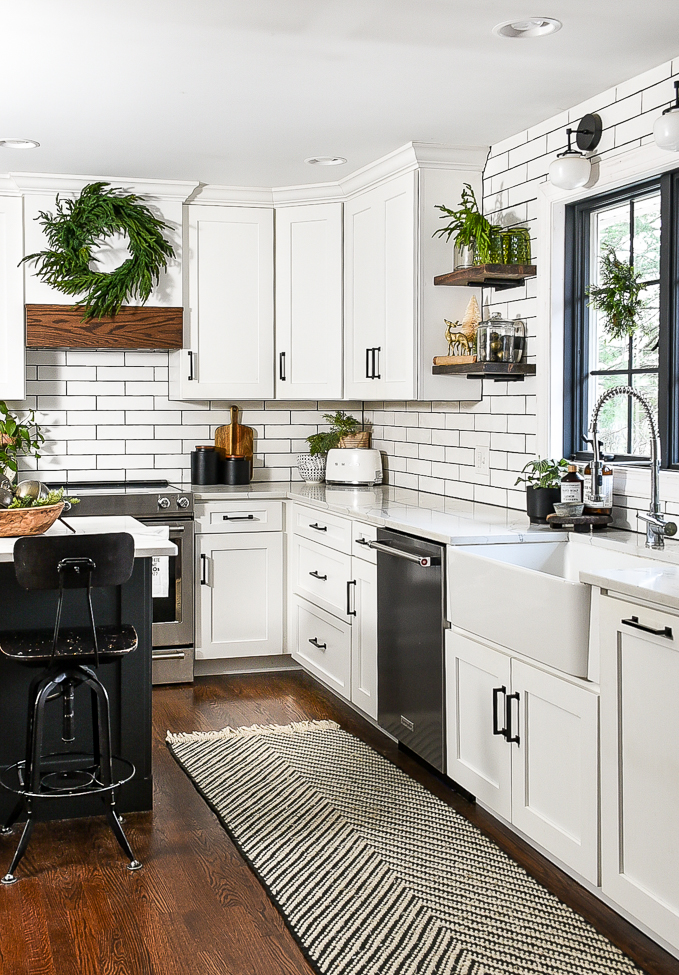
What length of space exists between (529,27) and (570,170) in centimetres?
61

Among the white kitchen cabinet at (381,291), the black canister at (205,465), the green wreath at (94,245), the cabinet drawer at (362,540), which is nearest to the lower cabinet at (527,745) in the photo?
the cabinet drawer at (362,540)

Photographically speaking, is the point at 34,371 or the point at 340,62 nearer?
the point at 340,62

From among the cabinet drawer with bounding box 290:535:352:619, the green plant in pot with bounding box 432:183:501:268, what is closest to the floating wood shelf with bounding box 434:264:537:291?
the green plant in pot with bounding box 432:183:501:268

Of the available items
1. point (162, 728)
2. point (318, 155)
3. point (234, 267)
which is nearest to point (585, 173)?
point (318, 155)

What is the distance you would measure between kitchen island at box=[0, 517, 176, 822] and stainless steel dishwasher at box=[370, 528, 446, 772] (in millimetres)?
883

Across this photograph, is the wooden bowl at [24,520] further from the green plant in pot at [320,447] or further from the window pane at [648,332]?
the green plant in pot at [320,447]

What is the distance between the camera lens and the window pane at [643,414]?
3.28m

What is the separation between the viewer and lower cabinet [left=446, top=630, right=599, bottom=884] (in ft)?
8.21

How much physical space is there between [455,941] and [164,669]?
263cm

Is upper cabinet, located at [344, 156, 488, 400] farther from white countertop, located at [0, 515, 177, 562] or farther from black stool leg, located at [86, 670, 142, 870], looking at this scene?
black stool leg, located at [86, 670, 142, 870]

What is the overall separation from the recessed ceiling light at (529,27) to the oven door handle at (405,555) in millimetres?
1638

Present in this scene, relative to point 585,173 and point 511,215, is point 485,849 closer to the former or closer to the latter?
point 585,173

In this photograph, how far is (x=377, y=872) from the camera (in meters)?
2.78

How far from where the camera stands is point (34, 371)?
5.09 metres
